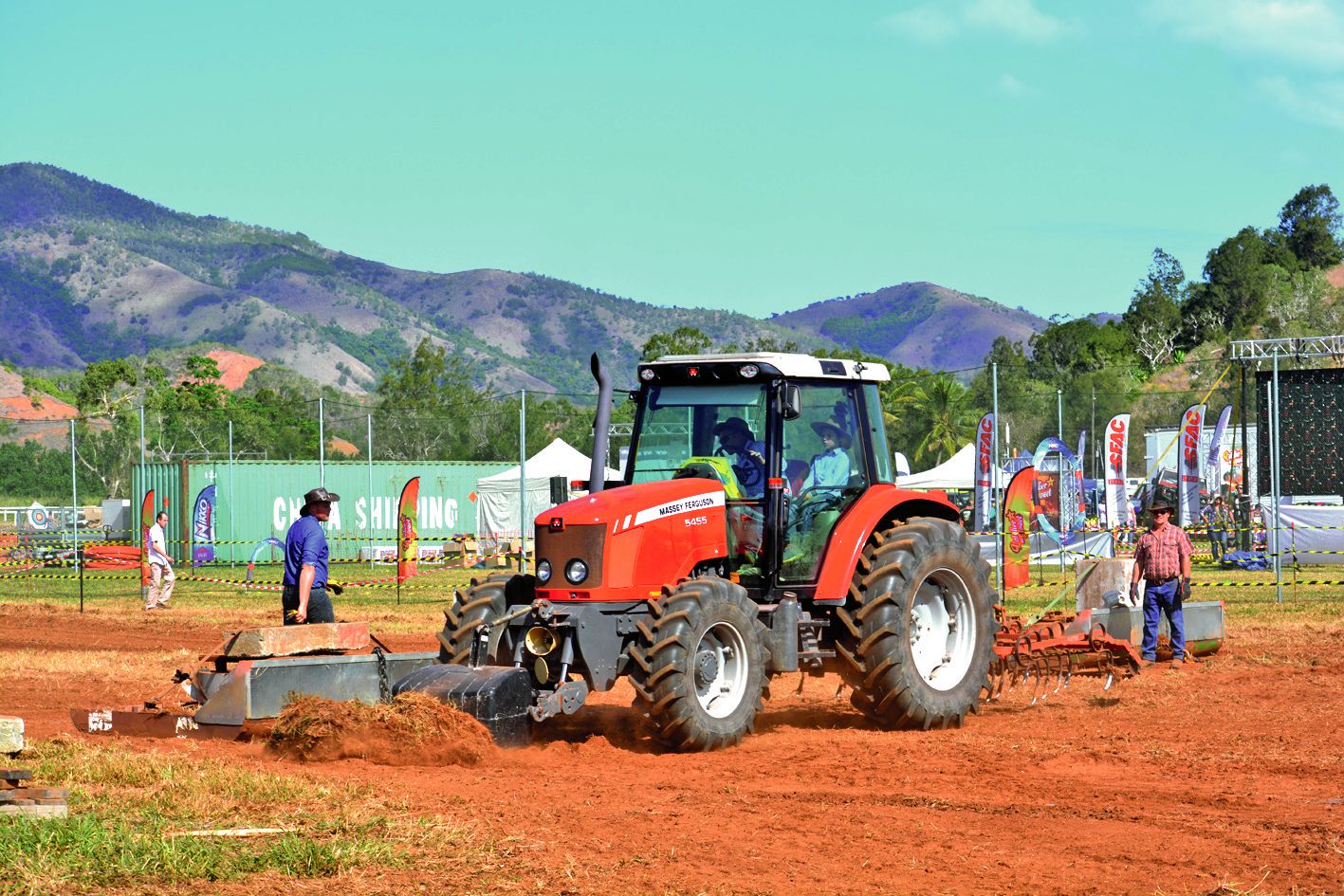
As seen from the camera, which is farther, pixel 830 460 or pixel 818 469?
pixel 830 460

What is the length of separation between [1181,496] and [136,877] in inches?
1061

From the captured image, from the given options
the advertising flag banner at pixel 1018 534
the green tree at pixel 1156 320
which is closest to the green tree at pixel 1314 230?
the green tree at pixel 1156 320

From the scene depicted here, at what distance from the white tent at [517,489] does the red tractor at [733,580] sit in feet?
94.9

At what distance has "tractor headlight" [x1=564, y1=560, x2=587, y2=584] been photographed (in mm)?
9672

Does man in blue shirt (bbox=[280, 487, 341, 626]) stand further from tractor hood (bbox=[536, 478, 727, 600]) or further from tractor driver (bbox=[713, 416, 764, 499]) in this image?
tractor driver (bbox=[713, 416, 764, 499])

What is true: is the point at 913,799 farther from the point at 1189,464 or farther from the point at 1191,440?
the point at 1189,464

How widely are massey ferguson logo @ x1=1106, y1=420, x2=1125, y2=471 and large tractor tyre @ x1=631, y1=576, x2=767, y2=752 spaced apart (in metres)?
21.2

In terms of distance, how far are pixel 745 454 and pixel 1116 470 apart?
69.4ft


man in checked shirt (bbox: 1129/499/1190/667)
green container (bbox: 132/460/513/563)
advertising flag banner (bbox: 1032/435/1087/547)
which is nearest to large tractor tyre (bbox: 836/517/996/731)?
man in checked shirt (bbox: 1129/499/1190/667)

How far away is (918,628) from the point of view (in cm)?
1122

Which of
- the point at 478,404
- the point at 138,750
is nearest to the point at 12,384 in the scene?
the point at 478,404

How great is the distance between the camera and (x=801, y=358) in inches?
419

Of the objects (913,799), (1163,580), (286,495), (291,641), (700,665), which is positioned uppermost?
(286,495)

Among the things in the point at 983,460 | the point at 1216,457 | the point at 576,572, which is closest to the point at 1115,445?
the point at 983,460
